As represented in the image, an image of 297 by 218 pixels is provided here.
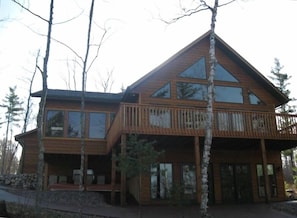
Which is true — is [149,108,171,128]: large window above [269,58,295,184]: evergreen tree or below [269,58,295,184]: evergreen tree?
below

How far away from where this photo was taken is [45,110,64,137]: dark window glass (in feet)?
49.6

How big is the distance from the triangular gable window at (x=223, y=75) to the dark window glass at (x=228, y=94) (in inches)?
17.9

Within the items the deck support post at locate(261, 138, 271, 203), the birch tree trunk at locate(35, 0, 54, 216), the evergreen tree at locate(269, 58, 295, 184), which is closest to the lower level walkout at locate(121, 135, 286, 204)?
the deck support post at locate(261, 138, 271, 203)

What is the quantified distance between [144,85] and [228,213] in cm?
656

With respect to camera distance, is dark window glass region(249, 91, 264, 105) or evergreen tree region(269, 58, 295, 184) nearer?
dark window glass region(249, 91, 264, 105)

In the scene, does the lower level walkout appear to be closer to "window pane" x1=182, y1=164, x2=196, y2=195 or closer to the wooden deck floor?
"window pane" x1=182, y1=164, x2=196, y2=195

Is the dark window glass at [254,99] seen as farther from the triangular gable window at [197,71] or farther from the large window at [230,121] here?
the large window at [230,121]

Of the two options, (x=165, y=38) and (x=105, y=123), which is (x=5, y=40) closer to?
(x=165, y=38)

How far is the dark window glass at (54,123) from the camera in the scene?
1512cm

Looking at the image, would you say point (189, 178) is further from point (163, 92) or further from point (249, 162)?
point (163, 92)

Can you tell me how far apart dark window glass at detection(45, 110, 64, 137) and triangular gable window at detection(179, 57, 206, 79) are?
6.33 metres

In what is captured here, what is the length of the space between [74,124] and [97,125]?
3.82 feet

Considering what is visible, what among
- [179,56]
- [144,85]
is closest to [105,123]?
[144,85]

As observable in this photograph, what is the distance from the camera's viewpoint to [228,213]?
10836 millimetres
